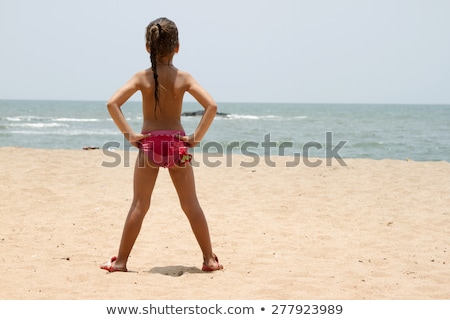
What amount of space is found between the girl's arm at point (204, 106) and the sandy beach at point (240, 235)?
3.67 feet

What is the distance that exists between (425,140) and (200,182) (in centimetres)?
1755

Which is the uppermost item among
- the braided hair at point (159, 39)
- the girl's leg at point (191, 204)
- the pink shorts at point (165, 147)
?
the braided hair at point (159, 39)

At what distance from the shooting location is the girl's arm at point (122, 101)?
13.8 ft

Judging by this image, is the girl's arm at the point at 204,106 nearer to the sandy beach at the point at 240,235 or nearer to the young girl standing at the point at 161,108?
the young girl standing at the point at 161,108

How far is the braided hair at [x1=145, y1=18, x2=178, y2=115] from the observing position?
14.1 feet

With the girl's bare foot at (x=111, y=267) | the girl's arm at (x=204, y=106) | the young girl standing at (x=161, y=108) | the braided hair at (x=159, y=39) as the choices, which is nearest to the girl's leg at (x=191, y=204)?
Answer: the young girl standing at (x=161, y=108)

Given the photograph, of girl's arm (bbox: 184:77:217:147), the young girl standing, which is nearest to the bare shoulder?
the young girl standing

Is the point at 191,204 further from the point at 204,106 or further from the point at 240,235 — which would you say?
the point at 240,235

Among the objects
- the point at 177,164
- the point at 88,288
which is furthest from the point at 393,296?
the point at 88,288

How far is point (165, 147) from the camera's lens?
438 cm

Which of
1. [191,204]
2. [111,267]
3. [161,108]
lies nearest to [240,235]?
[191,204]

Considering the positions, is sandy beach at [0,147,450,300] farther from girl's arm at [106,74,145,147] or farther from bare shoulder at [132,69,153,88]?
bare shoulder at [132,69,153,88]

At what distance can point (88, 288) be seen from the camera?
4230 mm
